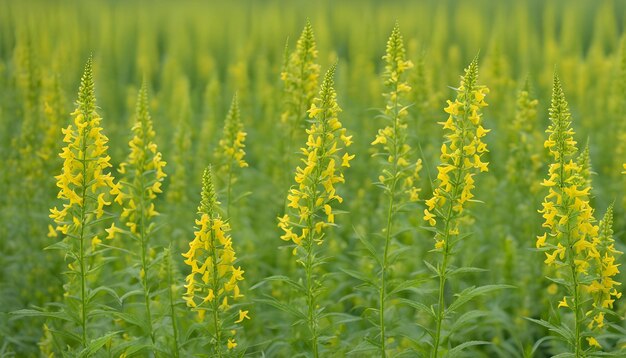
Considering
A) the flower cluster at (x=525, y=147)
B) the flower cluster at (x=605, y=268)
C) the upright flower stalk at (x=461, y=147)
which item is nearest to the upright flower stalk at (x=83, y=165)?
the upright flower stalk at (x=461, y=147)

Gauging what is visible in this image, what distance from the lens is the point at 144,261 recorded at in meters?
4.75

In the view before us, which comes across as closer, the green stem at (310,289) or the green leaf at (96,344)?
the green leaf at (96,344)

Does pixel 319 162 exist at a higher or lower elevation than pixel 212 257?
higher

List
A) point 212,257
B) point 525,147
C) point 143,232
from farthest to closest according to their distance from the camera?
point 525,147 → point 143,232 → point 212,257

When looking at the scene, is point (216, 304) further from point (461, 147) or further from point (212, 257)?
point (461, 147)

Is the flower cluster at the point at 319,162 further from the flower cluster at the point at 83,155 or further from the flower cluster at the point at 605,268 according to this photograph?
the flower cluster at the point at 605,268

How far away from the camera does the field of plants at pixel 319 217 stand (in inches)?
171

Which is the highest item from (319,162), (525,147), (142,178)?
(525,147)

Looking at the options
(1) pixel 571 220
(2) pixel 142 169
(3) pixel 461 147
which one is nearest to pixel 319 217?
(3) pixel 461 147

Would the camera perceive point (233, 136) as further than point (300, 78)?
No

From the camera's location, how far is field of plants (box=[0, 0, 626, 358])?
434cm

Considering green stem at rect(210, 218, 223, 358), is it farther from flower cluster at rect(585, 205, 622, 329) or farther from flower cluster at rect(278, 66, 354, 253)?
flower cluster at rect(585, 205, 622, 329)

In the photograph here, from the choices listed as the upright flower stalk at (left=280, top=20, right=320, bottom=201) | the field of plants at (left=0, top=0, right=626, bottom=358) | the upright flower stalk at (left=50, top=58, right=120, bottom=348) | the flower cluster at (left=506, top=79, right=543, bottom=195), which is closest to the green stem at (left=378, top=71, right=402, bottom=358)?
the field of plants at (left=0, top=0, right=626, bottom=358)

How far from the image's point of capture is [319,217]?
461 cm
